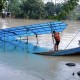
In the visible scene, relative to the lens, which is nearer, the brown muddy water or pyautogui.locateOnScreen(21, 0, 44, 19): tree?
the brown muddy water

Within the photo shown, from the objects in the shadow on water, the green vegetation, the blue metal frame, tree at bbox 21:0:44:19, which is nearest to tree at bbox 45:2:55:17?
the green vegetation

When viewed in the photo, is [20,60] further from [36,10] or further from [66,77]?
[36,10]

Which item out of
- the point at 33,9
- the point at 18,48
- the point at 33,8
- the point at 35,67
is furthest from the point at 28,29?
the point at 33,9

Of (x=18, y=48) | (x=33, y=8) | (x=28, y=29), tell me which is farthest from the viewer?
(x=33, y=8)

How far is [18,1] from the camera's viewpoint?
74.1 meters

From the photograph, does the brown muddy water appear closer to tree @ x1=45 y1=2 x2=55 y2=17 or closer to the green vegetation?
the green vegetation

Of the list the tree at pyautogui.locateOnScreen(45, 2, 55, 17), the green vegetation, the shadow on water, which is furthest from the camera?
the tree at pyautogui.locateOnScreen(45, 2, 55, 17)

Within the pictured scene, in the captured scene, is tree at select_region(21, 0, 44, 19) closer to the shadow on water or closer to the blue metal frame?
the shadow on water

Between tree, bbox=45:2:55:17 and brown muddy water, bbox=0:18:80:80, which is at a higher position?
tree, bbox=45:2:55:17

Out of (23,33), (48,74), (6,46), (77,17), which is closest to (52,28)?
(23,33)

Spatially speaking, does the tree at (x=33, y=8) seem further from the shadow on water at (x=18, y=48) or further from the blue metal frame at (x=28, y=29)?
the blue metal frame at (x=28, y=29)

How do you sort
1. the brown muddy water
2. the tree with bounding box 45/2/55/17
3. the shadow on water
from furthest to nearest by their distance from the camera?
the tree with bounding box 45/2/55/17 < the shadow on water < the brown muddy water

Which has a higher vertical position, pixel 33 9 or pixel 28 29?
pixel 33 9

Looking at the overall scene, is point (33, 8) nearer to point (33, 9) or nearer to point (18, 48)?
point (33, 9)
